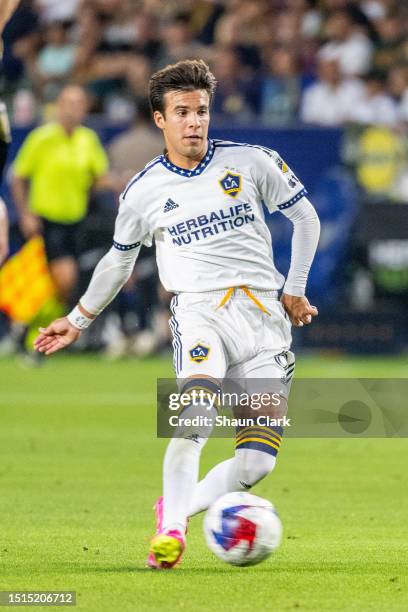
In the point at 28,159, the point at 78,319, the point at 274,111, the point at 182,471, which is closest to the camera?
the point at 182,471

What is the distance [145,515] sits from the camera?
807 cm

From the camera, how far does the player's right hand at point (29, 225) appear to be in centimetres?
1684

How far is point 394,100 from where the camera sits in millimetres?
19750

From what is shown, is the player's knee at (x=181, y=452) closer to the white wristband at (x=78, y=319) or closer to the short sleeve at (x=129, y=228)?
the white wristband at (x=78, y=319)

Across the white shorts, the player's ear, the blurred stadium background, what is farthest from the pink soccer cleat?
the blurred stadium background

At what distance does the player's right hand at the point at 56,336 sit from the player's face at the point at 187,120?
952mm

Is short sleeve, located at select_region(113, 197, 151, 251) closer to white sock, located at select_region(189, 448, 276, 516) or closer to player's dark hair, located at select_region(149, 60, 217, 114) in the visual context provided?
player's dark hair, located at select_region(149, 60, 217, 114)

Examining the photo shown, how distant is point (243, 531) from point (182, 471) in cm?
36

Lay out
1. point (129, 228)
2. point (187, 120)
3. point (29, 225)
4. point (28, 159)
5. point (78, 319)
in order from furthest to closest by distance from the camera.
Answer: point (28, 159), point (29, 225), point (78, 319), point (129, 228), point (187, 120)

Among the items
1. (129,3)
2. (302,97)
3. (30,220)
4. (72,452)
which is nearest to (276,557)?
(72,452)

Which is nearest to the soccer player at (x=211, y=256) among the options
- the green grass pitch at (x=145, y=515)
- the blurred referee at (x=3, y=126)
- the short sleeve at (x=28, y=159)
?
the green grass pitch at (x=145, y=515)

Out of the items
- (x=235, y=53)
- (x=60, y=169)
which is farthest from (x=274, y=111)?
(x=60, y=169)

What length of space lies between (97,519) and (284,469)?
2.48 meters

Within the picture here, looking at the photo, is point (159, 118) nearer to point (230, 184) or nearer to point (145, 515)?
point (230, 184)
